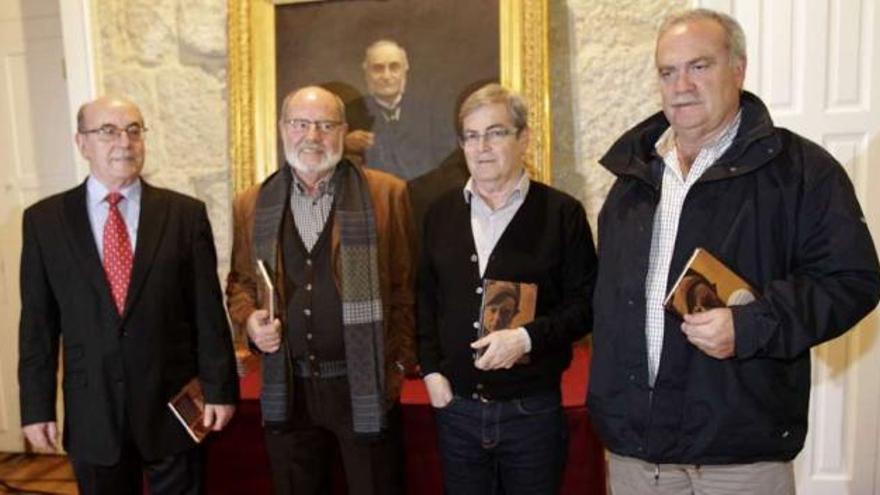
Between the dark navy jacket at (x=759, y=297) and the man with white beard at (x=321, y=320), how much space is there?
77 cm

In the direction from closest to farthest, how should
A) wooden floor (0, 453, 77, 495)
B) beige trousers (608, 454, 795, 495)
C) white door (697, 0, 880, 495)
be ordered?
1. beige trousers (608, 454, 795, 495)
2. white door (697, 0, 880, 495)
3. wooden floor (0, 453, 77, 495)

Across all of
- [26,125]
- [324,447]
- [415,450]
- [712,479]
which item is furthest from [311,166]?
[26,125]

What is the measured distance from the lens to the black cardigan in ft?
6.14

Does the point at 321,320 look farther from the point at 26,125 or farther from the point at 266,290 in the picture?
the point at 26,125

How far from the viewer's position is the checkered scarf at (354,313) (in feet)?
6.69

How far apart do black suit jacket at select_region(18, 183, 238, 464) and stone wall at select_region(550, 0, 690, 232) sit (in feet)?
5.45

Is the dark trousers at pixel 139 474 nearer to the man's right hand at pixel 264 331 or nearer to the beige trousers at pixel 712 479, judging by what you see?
the man's right hand at pixel 264 331

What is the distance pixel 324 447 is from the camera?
7.09 feet

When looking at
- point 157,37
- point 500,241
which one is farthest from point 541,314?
point 157,37

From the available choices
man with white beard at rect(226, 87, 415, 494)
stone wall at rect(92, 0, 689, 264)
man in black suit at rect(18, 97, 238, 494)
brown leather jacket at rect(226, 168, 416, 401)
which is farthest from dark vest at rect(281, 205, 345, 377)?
stone wall at rect(92, 0, 689, 264)

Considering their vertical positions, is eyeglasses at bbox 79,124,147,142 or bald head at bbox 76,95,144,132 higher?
bald head at bbox 76,95,144,132

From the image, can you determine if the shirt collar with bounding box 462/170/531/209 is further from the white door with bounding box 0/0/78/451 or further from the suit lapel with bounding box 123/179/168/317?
the white door with bounding box 0/0/78/451

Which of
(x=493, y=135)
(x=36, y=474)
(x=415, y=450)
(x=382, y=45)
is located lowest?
(x=36, y=474)

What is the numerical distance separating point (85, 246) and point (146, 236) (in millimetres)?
165
